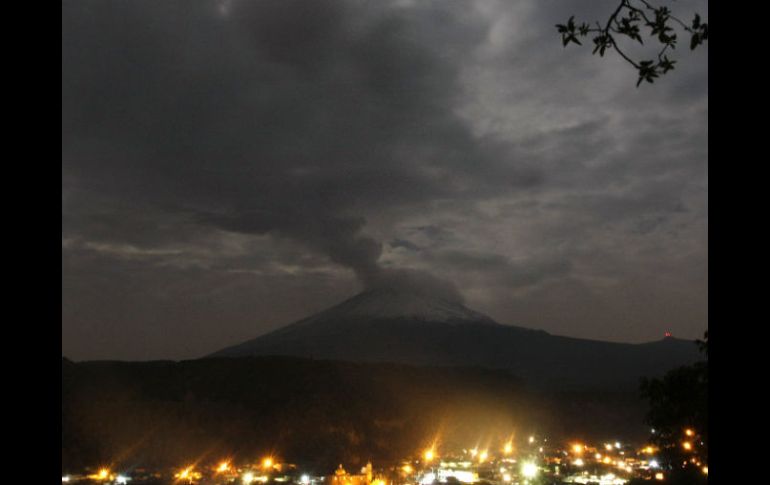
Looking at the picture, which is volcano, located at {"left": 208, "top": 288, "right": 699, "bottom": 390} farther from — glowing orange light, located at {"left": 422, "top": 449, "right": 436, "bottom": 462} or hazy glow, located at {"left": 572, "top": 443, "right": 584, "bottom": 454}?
glowing orange light, located at {"left": 422, "top": 449, "right": 436, "bottom": 462}

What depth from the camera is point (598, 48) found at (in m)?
3.36

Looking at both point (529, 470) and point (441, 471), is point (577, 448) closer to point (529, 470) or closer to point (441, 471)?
point (529, 470)

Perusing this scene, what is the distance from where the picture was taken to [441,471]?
99.1ft

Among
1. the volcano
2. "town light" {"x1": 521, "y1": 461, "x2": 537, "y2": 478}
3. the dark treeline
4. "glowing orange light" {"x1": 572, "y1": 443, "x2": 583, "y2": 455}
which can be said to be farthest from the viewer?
the volcano

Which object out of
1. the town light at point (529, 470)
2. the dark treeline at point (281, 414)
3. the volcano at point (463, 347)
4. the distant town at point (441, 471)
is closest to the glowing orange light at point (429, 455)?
the distant town at point (441, 471)

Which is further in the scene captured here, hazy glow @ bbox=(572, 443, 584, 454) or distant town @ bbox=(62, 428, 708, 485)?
hazy glow @ bbox=(572, 443, 584, 454)

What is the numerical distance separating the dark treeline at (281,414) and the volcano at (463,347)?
27.2 m

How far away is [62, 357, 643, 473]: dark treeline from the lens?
98.1 feet

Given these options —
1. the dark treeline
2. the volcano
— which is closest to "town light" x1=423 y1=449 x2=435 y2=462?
the dark treeline

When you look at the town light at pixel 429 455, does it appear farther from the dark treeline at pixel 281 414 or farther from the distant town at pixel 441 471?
the dark treeline at pixel 281 414

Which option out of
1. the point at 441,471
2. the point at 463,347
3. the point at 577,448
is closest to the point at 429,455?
the point at 441,471

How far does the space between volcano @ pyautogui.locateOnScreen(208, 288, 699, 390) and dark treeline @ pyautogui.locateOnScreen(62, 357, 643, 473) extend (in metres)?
27.2
